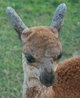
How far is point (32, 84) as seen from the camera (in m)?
4.18

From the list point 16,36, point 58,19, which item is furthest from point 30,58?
point 16,36

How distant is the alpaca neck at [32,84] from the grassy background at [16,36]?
158 centimetres

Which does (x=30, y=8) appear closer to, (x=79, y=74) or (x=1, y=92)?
(x=1, y=92)

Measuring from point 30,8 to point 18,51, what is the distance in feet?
5.11

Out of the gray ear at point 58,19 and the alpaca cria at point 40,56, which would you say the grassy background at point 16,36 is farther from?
the gray ear at point 58,19

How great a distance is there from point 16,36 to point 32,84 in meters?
3.03

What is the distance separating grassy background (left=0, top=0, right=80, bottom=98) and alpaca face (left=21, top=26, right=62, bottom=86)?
206 cm

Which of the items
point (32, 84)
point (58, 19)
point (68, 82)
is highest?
point (58, 19)

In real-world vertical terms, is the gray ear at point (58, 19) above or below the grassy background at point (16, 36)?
above

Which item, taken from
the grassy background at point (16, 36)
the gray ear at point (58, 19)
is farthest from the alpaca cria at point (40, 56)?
the grassy background at point (16, 36)

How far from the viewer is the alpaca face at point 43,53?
3.82 metres

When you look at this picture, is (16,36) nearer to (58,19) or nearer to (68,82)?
(68,82)

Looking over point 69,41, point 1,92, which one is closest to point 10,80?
point 1,92

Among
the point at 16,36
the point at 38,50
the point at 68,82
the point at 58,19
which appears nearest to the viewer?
the point at 38,50
